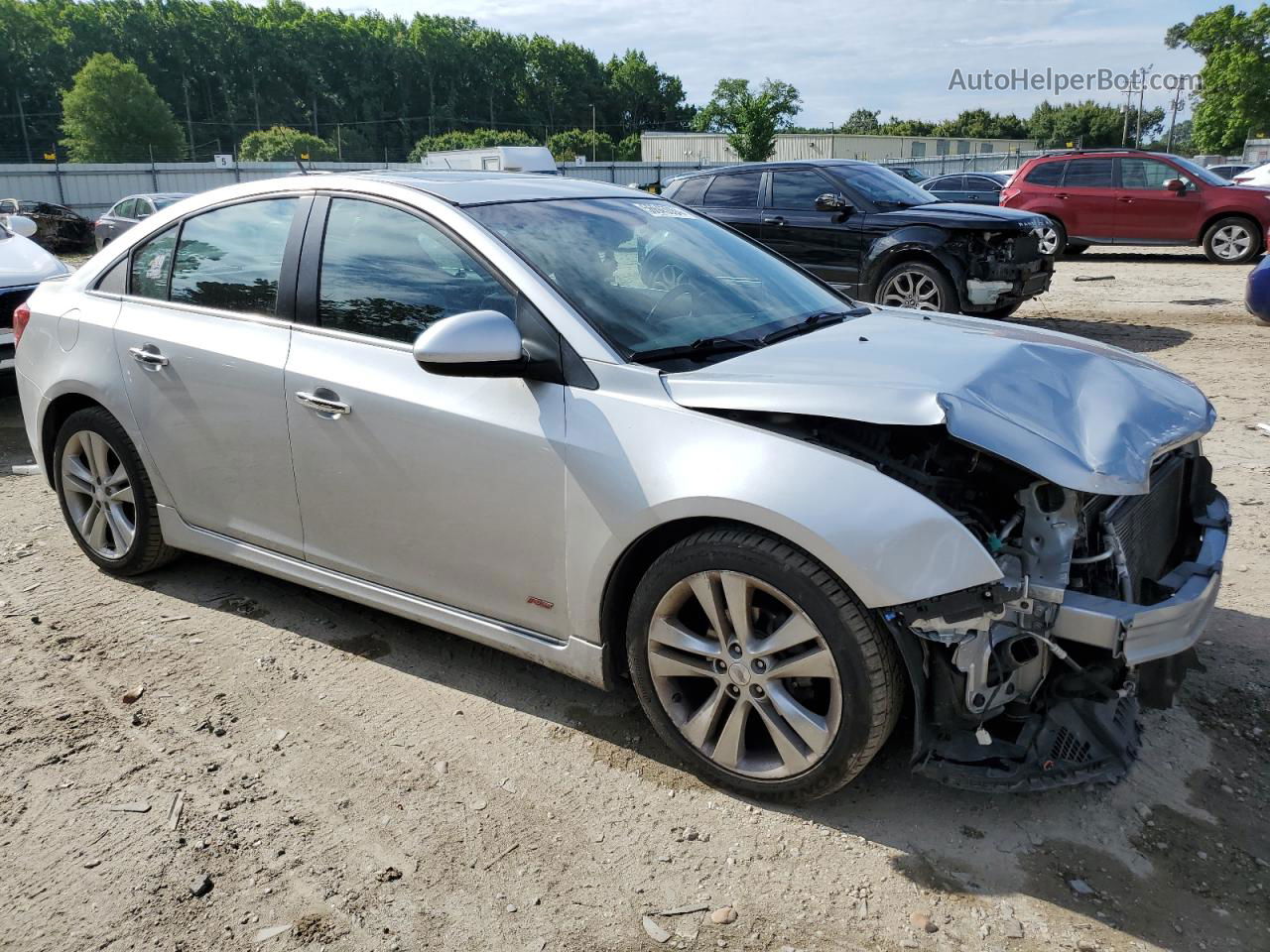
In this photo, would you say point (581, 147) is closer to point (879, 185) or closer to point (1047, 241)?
point (879, 185)

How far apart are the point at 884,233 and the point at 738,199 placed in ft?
6.08

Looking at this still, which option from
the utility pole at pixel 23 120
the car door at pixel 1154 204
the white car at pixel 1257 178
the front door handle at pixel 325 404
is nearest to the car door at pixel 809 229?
the front door handle at pixel 325 404

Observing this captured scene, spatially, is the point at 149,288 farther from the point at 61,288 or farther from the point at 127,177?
the point at 127,177

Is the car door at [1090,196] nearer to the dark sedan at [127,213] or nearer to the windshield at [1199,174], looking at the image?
the windshield at [1199,174]

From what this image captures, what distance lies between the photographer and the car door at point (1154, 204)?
15.6 m

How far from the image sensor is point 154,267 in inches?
160

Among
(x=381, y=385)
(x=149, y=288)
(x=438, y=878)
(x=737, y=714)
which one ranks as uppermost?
(x=149, y=288)

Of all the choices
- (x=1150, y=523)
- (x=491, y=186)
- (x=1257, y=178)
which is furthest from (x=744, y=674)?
(x=1257, y=178)

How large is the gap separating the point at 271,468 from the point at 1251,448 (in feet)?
18.7

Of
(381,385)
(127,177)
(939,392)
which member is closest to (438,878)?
(381,385)

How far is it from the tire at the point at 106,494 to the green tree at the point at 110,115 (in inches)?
2928

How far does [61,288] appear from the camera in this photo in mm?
4406

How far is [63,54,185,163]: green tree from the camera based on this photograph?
68.2m

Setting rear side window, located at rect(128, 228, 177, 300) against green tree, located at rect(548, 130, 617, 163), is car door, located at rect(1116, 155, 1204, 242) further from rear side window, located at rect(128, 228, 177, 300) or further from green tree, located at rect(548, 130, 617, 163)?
green tree, located at rect(548, 130, 617, 163)
